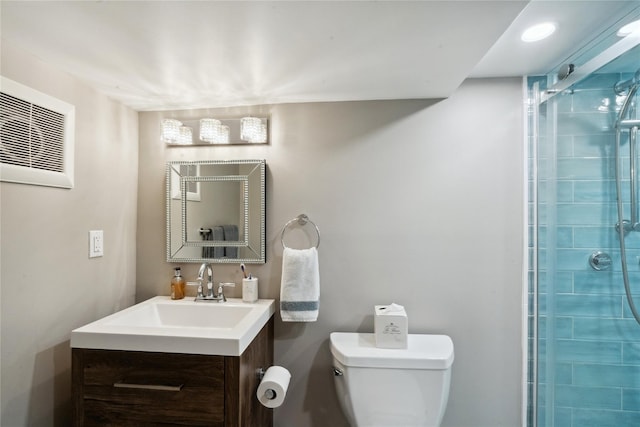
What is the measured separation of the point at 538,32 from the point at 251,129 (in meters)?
1.28

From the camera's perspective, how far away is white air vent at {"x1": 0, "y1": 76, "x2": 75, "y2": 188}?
1046 mm

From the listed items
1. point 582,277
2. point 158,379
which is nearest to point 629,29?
point 582,277

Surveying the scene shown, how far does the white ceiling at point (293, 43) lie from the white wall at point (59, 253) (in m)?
0.11

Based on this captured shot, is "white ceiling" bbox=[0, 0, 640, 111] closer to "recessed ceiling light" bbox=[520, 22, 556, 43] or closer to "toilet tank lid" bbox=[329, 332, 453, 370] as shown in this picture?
"recessed ceiling light" bbox=[520, 22, 556, 43]

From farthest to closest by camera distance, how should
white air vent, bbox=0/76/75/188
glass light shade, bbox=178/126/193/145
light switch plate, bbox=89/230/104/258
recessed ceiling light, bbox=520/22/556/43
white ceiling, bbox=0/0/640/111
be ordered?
glass light shade, bbox=178/126/193/145, light switch plate, bbox=89/230/104/258, recessed ceiling light, bbox=520/22/556/43, white air vent, bbox=0/76/75/188, white ceiling, bbox=0/0/640/111

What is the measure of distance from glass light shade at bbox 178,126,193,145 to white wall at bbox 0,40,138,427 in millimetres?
276

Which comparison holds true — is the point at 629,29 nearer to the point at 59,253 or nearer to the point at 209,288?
the point at 209,288

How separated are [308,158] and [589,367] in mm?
1578

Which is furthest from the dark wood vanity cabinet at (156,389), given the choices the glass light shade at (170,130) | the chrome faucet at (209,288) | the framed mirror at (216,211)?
the glass light shade at (170,130)

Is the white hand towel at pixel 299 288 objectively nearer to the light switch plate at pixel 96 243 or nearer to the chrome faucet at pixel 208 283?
the chrome faucet at pixel 208 283

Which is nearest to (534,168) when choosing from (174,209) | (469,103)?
(469,103)

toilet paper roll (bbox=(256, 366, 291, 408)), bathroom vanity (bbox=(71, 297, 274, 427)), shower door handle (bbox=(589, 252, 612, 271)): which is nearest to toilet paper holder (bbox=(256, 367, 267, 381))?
toilet paper roll (bbox=(256, 366, 291, 408))

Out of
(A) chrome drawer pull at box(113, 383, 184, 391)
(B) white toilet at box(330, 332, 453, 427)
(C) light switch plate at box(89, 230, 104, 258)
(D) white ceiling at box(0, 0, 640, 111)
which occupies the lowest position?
(B) white toilet at box(330, 332, 453, 427)

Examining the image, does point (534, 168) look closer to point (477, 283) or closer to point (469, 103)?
point (469, 103)
